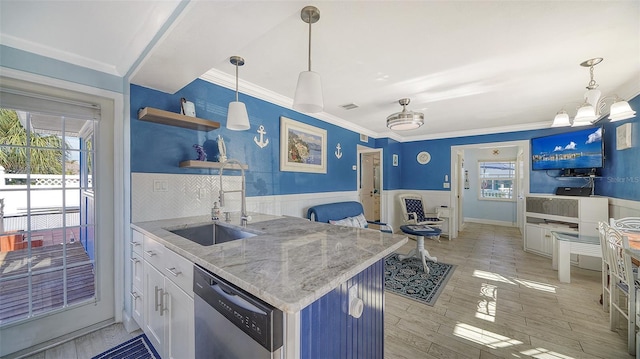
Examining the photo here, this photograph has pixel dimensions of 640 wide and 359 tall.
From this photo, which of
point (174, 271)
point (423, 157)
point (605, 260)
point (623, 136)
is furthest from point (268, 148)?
point (623, 136)

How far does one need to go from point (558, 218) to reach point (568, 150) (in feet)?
3.72

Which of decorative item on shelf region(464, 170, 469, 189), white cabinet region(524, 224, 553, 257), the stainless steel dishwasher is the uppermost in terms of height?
decorative item on shelf region(464, 170, 469, 189)

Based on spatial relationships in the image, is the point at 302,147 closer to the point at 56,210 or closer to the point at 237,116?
the point at 237,116

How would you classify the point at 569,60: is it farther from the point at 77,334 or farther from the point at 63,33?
the point at 77,334

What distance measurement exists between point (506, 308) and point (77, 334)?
3841 mm

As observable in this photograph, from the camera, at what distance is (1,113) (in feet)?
5.25

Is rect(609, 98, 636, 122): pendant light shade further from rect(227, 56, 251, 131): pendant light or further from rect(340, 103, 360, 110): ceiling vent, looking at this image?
rect(227, 56, 251, 131): pendant light

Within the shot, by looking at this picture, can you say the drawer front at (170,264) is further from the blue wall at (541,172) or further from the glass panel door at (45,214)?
the blue wall at (541,172)

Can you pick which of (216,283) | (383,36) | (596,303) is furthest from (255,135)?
(596,303)

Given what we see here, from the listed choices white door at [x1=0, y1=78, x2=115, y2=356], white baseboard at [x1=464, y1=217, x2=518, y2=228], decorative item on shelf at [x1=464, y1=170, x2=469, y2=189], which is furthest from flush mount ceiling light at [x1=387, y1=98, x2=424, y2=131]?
white baseboard at [x1=464, y1=217, x2=518, y2=228]

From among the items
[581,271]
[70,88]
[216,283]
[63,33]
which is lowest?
[581,271]

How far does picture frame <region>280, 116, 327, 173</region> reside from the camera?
10.0 feet

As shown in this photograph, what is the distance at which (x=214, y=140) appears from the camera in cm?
236

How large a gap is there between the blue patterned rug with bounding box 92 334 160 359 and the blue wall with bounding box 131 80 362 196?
4.42 ft
